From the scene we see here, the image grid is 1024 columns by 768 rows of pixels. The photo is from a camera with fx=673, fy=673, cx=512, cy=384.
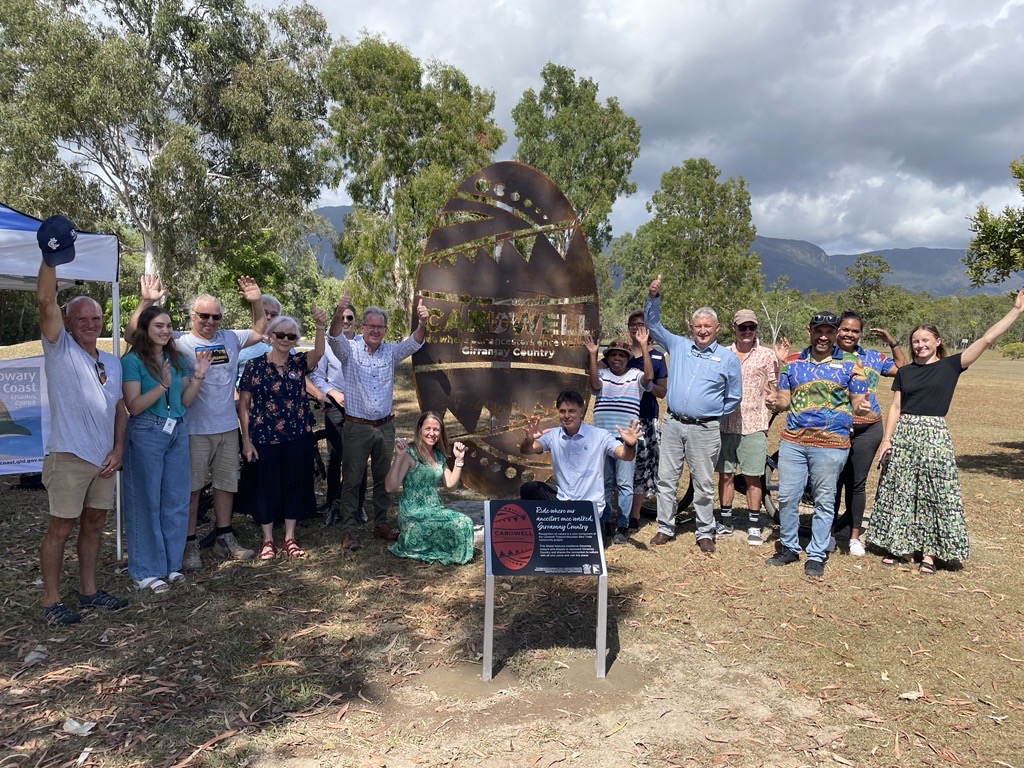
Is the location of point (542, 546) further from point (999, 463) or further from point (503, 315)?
point (999, 463)

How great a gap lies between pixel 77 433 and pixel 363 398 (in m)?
2.08

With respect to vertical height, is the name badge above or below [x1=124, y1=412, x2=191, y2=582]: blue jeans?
above

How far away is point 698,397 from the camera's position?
17.8 feet

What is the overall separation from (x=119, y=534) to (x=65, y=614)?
105 cm

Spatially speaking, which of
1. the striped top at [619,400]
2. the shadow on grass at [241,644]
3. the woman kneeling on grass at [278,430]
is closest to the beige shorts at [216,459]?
the woman kneeling on grass at [278,430]

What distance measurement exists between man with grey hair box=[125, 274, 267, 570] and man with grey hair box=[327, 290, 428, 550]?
0.70 metres

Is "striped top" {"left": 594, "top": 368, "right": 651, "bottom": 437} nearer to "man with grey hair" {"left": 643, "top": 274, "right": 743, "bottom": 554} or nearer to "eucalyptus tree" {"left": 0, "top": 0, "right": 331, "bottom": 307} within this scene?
"man with grey hair" {"left": 643, "top": 274, "right": 743, "bottom": 554}

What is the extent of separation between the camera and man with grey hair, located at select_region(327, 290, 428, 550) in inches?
218

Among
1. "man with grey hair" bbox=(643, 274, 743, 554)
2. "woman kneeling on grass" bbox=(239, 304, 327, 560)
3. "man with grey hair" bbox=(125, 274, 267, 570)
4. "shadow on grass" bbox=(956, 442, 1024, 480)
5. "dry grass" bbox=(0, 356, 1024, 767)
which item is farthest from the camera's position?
"shadow on grass" bbox=(956, 442, 1024, 480)

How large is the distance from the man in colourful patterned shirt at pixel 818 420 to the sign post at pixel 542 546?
222 cm

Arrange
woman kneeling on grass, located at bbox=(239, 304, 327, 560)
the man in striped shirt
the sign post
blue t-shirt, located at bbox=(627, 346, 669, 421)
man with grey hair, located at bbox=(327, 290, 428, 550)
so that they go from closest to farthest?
1. the sign post
2. woman kneeling on grass, located at bbox=(239, 304, 327, 560)
3. man with grey hair, located at bbox=(327, 290, 428, 550)
4. the man in striped shirt
5. blue t-shirt, located at bbox=(627, 346, 669, 421)

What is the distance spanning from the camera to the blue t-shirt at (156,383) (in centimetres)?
443

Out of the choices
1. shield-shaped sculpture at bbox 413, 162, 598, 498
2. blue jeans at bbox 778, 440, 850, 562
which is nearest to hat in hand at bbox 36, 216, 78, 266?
shield-shaped sculpture at bbox 413, 162, 598, 498

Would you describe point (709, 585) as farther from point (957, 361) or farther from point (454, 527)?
point (957, 361)
